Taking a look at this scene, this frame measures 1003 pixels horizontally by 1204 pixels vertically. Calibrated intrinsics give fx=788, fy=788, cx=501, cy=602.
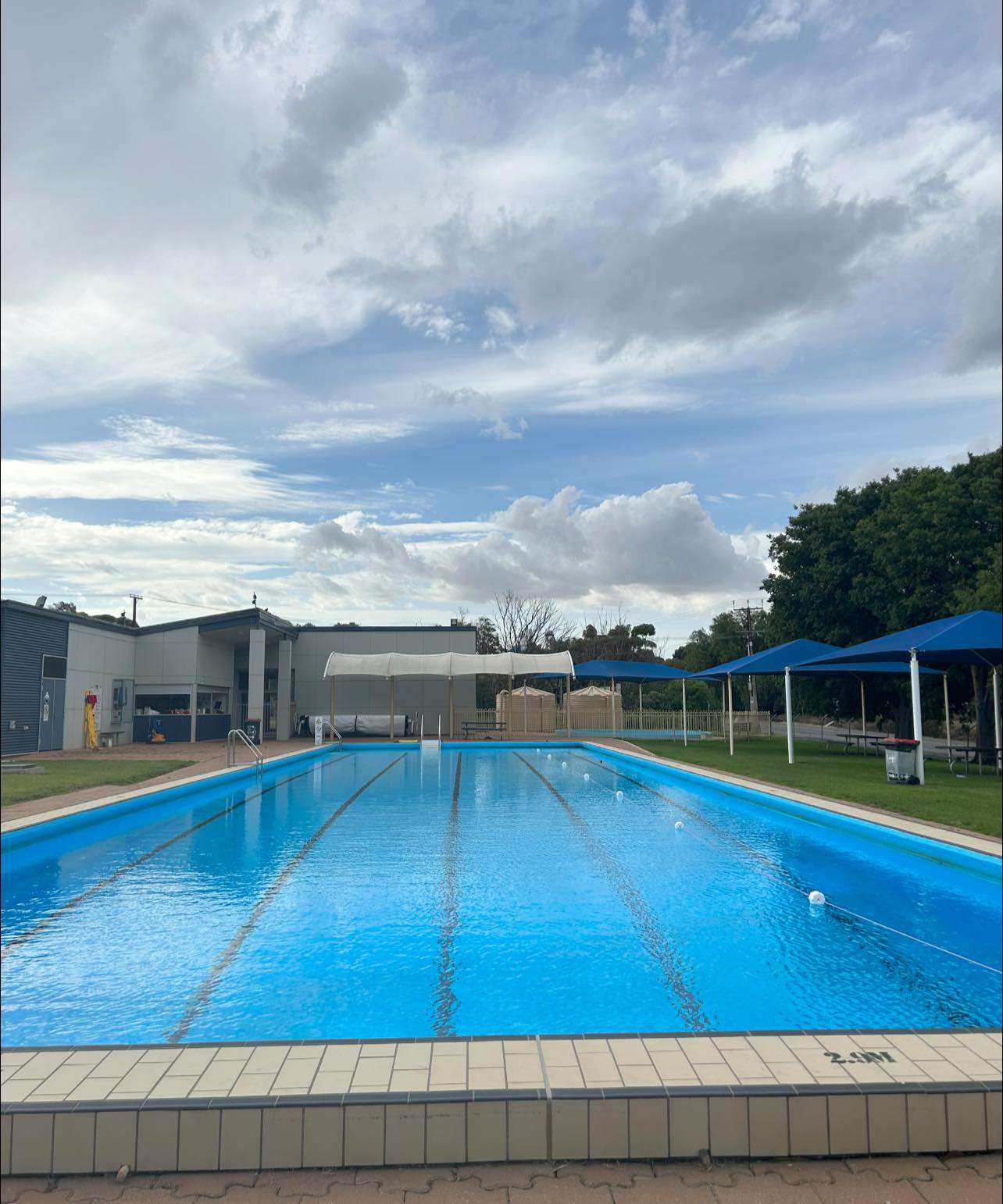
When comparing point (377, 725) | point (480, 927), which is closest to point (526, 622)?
point (377, 725)

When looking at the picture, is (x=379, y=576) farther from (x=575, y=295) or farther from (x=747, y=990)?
(x=747, y=990)

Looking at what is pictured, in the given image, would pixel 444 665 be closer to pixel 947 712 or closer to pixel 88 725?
pixel 88 725

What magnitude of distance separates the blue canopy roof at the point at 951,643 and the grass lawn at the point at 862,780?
61 centimetres

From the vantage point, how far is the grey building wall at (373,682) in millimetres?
24906

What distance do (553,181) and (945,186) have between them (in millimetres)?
2710

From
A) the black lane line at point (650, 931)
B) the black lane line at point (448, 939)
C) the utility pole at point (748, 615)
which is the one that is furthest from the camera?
the utility pole at point (748, 615)

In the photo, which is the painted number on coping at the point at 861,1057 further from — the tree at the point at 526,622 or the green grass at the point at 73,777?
the tree at the point at 526,622

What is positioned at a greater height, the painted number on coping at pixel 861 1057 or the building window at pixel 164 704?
the building window at pixel 164 704

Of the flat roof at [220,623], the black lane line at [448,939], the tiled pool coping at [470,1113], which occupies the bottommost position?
the black lane line at [448,939]

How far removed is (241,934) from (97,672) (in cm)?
1587

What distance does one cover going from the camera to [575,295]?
314 inches

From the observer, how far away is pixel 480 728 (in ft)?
77.2

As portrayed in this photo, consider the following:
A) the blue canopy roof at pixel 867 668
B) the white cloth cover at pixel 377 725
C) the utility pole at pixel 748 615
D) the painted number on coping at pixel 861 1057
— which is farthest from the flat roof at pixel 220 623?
the utility pole at pixel 748 615

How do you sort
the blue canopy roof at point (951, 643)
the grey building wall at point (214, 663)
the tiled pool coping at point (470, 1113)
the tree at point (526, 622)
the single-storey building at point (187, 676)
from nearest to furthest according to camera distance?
the tiled pool coping at point (470, 1113) < the blue canopy roof at point (951, 643) < the single-storey building at point (187, 676) < the grey building wall at point (214, 663) < the tree at point (526, 622)
